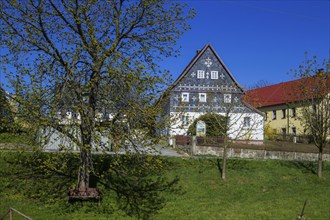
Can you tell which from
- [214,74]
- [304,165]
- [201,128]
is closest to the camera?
[304,165]

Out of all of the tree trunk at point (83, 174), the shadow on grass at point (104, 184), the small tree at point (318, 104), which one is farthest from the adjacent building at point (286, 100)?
the tree trunk at point (83, 174)

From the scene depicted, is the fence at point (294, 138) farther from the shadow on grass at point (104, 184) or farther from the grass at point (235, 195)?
the shadow on grass at point (104, 184)

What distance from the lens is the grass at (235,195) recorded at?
1320 cm

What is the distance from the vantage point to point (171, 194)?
16.0 m

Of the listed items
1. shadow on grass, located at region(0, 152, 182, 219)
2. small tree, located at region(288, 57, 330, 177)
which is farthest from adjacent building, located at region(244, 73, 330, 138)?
shadow on grass, located at region(0, 152, 182, 219)

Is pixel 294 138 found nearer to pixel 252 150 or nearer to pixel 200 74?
pixel 200 74

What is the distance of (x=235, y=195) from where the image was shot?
16.4m

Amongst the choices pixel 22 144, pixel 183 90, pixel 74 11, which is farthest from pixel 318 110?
pixel 183 90

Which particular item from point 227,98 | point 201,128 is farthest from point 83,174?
point 201,128

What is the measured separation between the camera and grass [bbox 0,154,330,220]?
43.3 ft

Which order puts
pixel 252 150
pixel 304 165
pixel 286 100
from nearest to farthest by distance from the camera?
pixel 304 165 → pixel 252 150 → pixel 286 100

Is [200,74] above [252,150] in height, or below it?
above

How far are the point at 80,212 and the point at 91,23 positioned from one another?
21.5 feet

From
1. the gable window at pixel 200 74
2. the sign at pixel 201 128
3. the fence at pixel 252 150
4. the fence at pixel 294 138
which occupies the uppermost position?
the gable window at pixel 200 74
